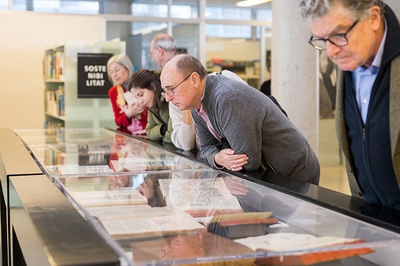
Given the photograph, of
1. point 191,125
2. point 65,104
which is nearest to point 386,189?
point 191,125

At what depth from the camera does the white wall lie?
9055 mm

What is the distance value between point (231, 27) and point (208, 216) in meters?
9.13

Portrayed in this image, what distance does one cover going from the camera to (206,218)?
6.72ft

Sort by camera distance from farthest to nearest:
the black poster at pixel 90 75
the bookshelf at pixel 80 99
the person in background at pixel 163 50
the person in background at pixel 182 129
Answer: the bookshelf at pixel 80 99 → the black poster at pixel 90 75 → the person in background at pixel 163 50 → the person in background at pixel 182 129

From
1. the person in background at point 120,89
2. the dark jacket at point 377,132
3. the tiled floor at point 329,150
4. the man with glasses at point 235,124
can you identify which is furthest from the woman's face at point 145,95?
the tiled floor at point 329,150

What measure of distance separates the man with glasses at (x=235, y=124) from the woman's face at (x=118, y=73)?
9.48 ft

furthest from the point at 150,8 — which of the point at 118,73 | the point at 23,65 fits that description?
the point at 118,73

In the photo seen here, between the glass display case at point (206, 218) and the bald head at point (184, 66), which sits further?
the bald head at point (184, 66)

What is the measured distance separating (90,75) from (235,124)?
4.87 metres

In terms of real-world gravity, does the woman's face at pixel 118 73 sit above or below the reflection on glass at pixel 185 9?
below

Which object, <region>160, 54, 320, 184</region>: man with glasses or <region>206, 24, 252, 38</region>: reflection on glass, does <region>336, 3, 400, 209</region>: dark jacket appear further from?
<region>206, 24, 252, 38</region>: reflection on glass

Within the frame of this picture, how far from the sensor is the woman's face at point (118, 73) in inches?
236

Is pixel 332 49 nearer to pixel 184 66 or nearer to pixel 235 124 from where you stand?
pixel 235 124

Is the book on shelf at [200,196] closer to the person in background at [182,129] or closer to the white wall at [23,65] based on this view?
the person in background at [182,129]
